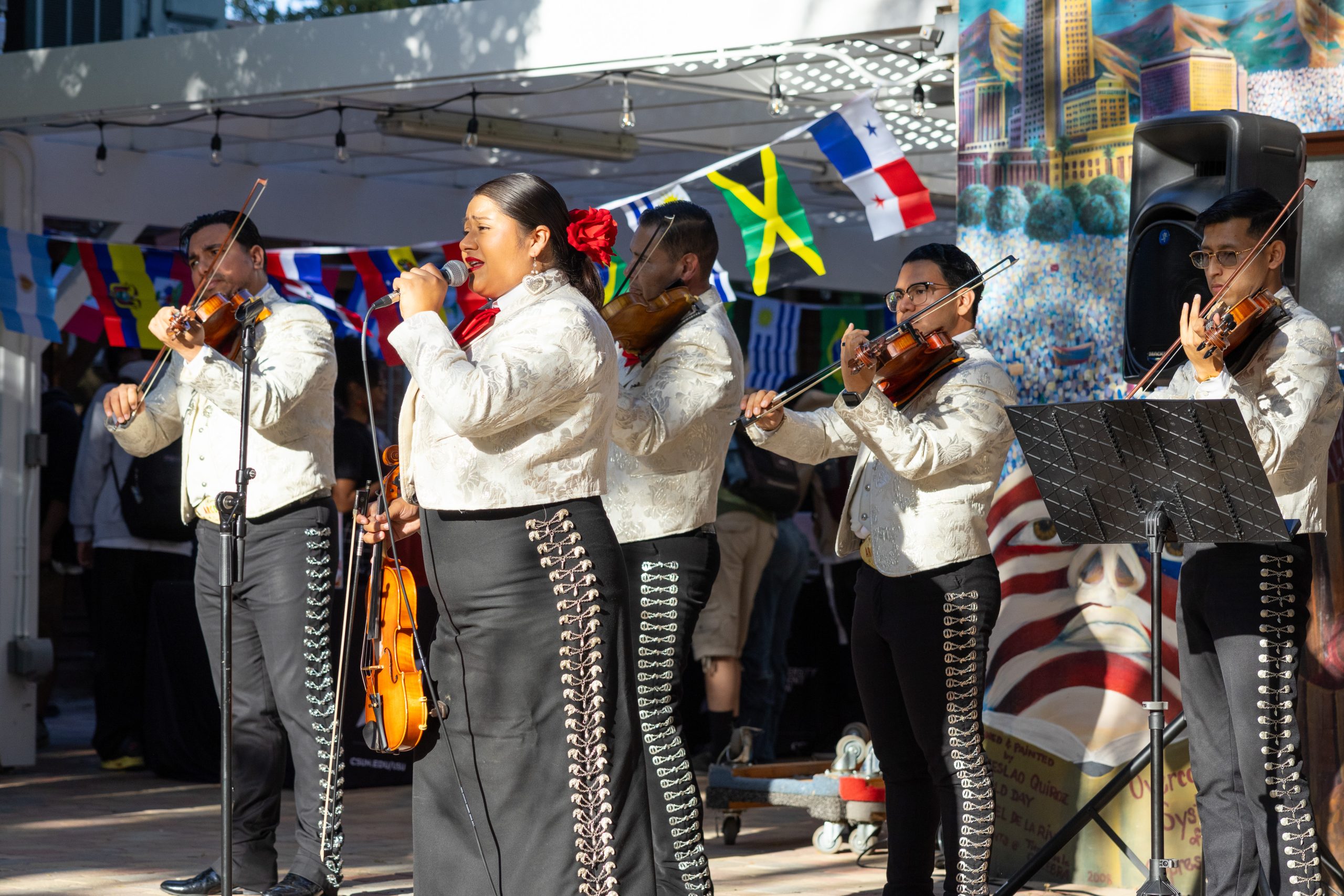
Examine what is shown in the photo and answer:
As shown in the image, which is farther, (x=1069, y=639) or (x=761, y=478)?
(x=761, y=478)

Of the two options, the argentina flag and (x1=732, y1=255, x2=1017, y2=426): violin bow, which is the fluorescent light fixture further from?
(x1=732, y1=255, x2=1017, y2=426): violin bow

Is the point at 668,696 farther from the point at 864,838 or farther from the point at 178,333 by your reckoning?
the point at 864,838

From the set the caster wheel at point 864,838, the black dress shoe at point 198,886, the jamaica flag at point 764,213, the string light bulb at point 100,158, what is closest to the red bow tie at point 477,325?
the black dress shoe at point 198,886

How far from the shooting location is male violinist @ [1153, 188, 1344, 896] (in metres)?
3.58

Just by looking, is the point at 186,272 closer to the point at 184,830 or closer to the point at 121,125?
the point at 121,125

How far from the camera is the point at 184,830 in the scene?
5.81m

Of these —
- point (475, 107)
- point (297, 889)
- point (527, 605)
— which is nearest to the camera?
point (527, 605)

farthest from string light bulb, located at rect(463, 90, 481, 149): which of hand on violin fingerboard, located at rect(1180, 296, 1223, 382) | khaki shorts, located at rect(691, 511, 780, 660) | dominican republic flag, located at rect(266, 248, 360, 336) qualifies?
hand on violin fingerboard, located at rect(1180, 296, 1223, 382)

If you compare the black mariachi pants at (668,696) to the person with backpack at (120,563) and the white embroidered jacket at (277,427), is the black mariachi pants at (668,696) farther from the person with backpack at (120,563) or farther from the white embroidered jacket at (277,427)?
the person with backpack at (120,563)

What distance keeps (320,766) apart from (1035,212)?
2.70m

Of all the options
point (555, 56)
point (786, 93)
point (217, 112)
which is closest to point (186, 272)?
point (217, 112)

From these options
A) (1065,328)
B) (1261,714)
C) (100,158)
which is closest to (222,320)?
(1065,328)

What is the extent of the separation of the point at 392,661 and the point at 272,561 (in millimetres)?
1145

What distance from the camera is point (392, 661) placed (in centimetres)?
342
